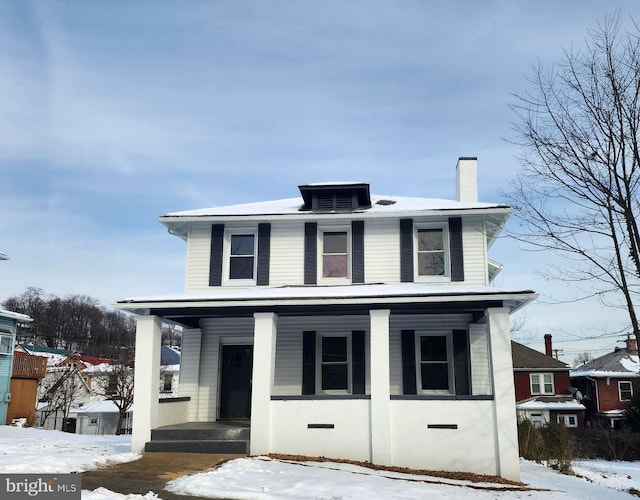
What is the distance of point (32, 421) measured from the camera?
26797 mm

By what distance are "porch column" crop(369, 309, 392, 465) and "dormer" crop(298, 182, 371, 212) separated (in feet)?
14.6

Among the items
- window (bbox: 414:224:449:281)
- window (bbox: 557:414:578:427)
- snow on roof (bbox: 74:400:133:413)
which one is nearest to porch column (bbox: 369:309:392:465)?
window (bbox: 414:224:449:281)

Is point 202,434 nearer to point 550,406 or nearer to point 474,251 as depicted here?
point 474,251

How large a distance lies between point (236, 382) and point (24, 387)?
662 inches

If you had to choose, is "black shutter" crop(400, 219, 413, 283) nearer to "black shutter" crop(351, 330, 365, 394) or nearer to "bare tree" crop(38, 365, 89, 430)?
"black shutter" crop(351, 330, 365, 394)

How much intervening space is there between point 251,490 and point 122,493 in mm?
1824

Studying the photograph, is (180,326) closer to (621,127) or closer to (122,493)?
(122,493)

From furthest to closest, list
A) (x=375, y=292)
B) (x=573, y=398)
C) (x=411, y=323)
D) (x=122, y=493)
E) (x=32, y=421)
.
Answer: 1. (x=573, y=398)
2. (x=32, y=421)
3. (x=411, y=323)
4. (x=375, y=292)
5. (x=122, y=493)

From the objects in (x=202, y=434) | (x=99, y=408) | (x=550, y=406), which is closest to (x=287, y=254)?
(x=202, y=434)

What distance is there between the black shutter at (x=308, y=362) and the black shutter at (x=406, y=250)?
2.83 metres

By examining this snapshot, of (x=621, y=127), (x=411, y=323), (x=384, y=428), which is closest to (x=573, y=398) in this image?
(x=411, y=323)

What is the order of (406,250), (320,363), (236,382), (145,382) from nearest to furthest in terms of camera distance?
(145,382)
(320,363)
(236,382)
(406,250)

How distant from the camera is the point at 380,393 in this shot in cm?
1185

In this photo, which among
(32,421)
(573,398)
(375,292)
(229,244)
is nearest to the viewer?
(375,292)
